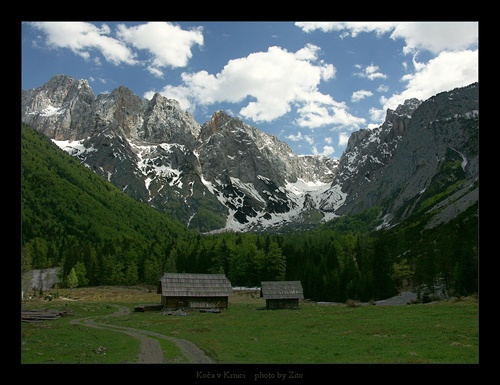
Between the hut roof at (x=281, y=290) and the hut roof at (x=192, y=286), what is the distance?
245 inches

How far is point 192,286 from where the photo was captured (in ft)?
256

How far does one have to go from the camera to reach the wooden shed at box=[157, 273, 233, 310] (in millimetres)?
Answer: 76106

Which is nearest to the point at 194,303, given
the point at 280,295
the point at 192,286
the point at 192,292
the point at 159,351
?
the point at 192,292

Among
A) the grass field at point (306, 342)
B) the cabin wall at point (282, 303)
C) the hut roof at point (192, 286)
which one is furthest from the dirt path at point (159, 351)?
the cabin wall at point (282, 303)

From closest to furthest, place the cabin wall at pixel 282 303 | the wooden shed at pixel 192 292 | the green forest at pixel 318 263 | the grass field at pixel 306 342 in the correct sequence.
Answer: the grass field at pixel 306 342 < the wooden shed at pixel 192 292 < the cabin wall at pixel 282 303 < the green forest at pixel 318 263

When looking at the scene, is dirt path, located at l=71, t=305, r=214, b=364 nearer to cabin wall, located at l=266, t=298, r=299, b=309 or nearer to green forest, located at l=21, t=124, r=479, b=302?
cabin wall, located at l=266, t=298, r=299, b=309

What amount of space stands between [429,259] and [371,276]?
11.4 metres

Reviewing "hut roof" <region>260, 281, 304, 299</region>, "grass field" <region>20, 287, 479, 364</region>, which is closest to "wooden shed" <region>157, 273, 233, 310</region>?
"hut roof" <region>260, 281, 304, 299</region>

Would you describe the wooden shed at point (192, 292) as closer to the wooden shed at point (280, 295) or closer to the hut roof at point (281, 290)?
the hut roof at point (281, 290)

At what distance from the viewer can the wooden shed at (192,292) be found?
76.1m

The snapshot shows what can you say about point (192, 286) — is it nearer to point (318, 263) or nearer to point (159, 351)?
point (318, 263)

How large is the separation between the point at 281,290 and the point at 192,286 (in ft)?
51.9
